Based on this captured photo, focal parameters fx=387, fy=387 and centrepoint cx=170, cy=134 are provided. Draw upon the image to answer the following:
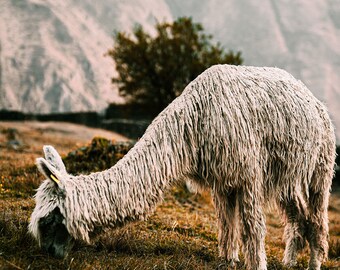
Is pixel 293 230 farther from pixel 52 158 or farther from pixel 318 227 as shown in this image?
pixel 52 158

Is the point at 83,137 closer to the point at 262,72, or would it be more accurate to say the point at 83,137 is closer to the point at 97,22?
the point at 262,72

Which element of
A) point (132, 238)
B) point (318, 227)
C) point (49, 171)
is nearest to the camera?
point (49, 171)

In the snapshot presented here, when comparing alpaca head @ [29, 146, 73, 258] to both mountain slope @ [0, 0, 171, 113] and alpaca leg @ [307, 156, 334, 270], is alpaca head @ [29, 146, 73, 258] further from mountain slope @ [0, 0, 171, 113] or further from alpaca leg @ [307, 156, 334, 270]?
mountain slope @ [0, 0, 171, 113]

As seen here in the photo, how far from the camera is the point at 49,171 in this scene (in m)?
3.62

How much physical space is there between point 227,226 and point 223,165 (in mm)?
1249

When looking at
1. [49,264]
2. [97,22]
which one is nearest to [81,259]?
[49,264]

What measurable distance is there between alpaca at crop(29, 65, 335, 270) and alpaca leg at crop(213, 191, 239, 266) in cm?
1

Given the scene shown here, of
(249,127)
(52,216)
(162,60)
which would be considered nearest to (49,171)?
(52,216)

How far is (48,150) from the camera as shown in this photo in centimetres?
392

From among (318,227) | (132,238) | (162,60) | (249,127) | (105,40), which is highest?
(105,40)

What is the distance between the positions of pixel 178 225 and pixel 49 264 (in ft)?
10.2

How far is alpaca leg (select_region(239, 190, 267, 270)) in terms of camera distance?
183 inches

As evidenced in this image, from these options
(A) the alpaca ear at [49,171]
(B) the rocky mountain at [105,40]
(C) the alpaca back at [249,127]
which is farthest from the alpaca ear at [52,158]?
(B) the rocky mountain at [105,40]

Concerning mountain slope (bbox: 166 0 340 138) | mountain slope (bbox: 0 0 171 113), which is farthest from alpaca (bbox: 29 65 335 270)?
mountain slope (bbox: 166 0 340 138)
